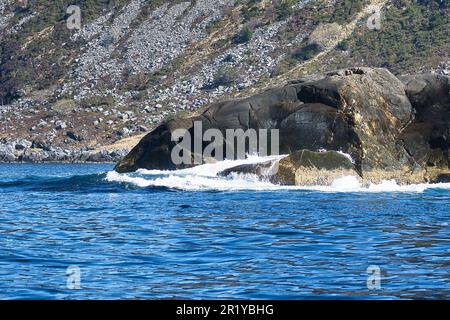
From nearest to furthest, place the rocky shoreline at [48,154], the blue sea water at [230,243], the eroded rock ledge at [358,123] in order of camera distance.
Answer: the blue sea water at [230,243] < the eroded rock ledge at [358,123] < the rocky shoreline at [48,154]

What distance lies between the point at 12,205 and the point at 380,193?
11.8 m

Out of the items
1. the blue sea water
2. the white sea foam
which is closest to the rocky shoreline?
the white sea foam

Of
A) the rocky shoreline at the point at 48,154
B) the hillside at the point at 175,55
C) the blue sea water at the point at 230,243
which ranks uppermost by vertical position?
the hillside at the point at 175,55

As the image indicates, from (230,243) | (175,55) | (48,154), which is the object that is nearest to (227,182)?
(230,243)

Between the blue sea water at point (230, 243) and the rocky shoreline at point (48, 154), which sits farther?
the rocky shoreline at point (48, 154)

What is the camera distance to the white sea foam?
108 ft

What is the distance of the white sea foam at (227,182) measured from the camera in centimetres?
3306

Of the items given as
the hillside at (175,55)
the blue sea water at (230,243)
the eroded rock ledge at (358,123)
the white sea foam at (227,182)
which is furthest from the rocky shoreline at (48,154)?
the blue sea water at (230,243)

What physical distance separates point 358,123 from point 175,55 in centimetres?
7799

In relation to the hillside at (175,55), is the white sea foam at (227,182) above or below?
below

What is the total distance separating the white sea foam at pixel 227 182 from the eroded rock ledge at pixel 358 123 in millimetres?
417

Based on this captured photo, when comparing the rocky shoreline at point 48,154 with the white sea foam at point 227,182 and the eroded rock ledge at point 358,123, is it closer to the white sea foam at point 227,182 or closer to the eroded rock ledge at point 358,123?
the white sea foam at point 227,182

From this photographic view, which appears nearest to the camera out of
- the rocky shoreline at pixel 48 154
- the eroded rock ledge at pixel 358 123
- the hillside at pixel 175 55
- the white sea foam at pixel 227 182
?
the white sea foam at pixel 227 182

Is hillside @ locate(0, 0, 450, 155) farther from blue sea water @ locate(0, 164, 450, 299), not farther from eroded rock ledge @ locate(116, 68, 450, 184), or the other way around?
blue sea water @ locate(0, 164, 450, 299)
